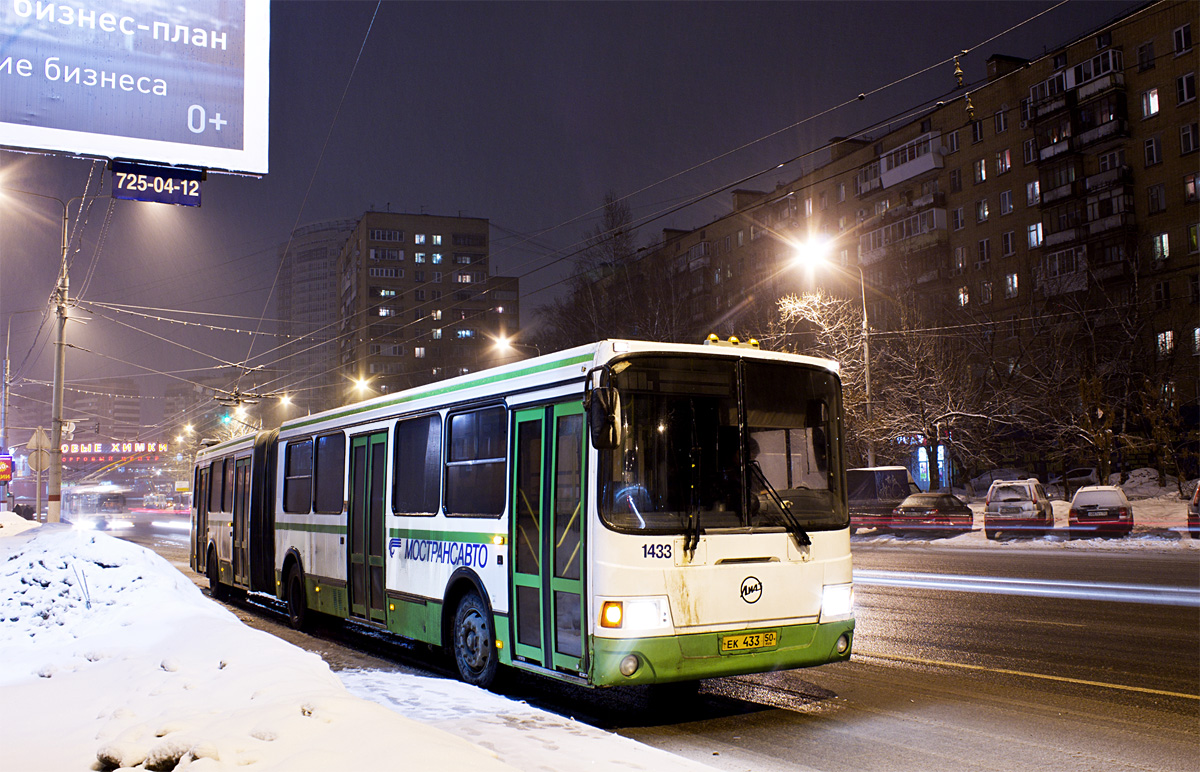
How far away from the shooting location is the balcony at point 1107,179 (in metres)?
46.5

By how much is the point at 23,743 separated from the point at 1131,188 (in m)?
52.3

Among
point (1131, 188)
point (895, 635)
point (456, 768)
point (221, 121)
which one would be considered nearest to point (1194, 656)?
point (895, 635)

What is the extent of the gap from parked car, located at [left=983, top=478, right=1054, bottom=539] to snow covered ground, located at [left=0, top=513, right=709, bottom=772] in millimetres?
24633

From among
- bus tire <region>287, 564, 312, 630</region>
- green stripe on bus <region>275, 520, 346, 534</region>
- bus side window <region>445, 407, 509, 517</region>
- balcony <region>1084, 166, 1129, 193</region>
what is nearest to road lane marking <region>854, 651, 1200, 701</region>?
bus side window <region>445, 407, 509, 517</region>

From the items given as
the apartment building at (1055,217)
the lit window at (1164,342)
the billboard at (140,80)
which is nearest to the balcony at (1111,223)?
the apartment building at (1055,217)

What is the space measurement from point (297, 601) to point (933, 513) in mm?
23698

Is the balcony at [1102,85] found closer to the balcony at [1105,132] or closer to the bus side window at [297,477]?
the balcony at [1105,132]

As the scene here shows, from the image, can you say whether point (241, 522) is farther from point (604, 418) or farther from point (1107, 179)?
point (1107, 179)

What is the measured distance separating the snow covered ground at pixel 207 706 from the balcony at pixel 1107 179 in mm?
48783

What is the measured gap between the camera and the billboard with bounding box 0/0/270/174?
11.4 metres

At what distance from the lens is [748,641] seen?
22.4ft

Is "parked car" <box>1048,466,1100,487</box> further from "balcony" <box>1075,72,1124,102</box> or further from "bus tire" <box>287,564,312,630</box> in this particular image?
"bus tire" <box>287,564,312,630</box>

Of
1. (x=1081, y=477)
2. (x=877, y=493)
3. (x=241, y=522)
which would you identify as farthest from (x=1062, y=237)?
(x=241, y=522)

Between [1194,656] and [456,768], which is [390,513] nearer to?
[456,768]
